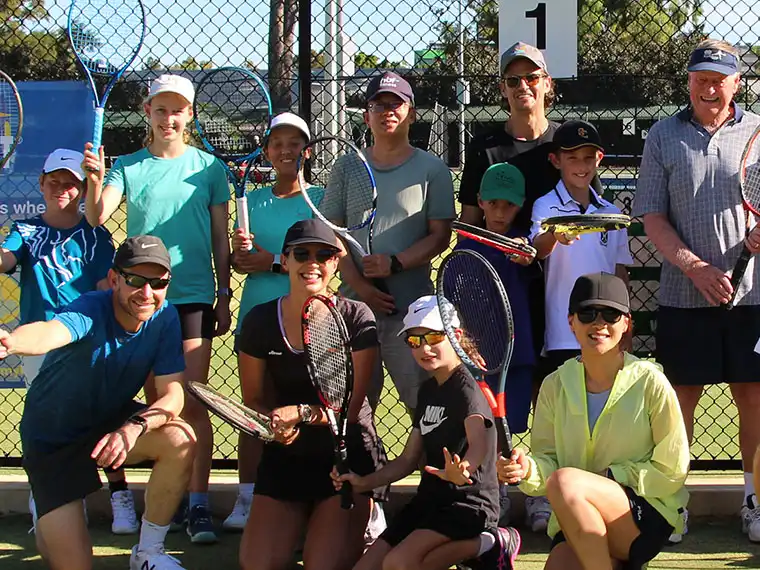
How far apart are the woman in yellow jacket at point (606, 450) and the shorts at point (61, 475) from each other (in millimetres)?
1458

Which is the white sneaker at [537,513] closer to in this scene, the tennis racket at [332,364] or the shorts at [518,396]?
the shorts at [518,396]

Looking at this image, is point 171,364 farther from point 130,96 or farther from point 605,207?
point 130,96

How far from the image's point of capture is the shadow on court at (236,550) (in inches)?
141

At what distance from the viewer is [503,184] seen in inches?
145

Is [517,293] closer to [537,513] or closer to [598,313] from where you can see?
[598,313]

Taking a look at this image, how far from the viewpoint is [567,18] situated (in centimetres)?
456

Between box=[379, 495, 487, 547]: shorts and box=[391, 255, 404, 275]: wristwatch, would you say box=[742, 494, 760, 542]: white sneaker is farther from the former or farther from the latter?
box=[391, 255, 404, 275]: wristwatch

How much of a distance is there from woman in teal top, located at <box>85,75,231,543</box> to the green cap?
3.61ft

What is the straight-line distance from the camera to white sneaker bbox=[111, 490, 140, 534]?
396 cm

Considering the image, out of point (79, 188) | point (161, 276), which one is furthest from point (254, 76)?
point (161, 276)

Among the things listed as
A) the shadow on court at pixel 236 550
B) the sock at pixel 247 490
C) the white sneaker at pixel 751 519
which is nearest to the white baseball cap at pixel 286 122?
the sock at pixel 247 490

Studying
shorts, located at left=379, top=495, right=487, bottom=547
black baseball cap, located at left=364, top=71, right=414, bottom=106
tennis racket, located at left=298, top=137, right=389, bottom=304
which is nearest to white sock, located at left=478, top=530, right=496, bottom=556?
shorts, located at left=379, top=495, right=487, bottom=547

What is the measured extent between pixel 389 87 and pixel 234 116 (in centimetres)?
78

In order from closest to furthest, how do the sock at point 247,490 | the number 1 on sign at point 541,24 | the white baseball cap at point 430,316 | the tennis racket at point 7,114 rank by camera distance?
1. the white baseball cap at point 430,316
2. the sock at point 247,490
3. the tennis racket at point 7,114
4. the number 1 on sign at point 541,24
